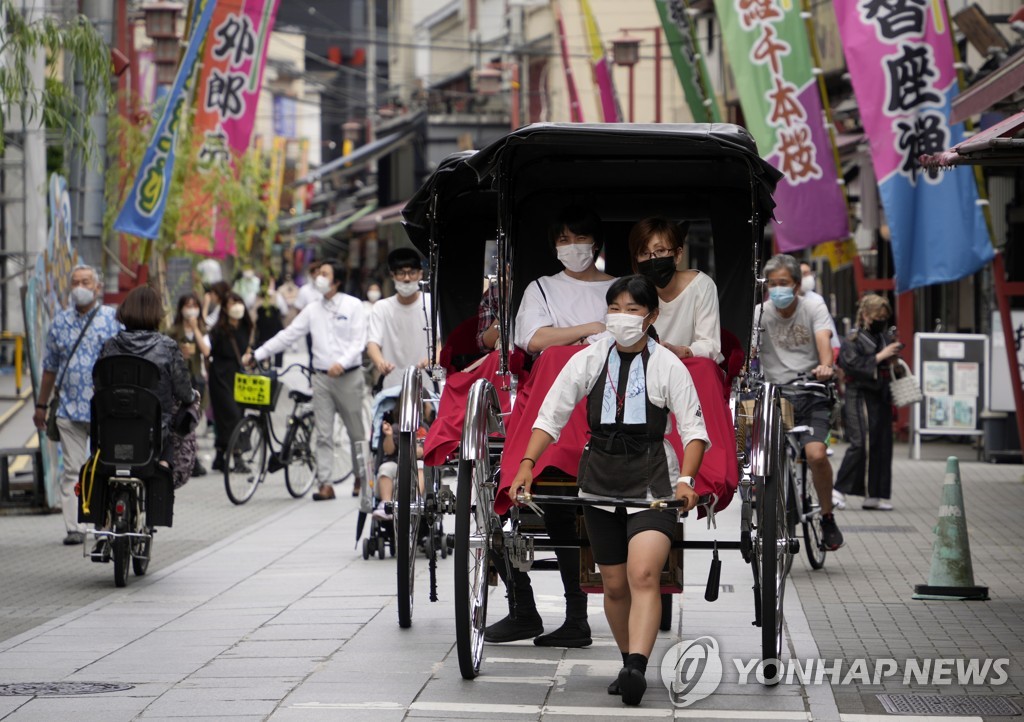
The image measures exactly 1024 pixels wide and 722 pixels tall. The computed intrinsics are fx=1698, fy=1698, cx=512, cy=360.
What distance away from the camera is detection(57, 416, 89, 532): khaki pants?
485 inches

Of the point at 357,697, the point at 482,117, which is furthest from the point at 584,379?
the point at 482,117

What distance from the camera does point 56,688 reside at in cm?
732

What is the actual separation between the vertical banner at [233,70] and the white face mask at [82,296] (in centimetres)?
659

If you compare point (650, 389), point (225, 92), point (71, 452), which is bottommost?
point (71, 452)

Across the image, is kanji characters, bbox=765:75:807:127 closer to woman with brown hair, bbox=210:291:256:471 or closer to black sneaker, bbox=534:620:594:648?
woman with brown hair, bbox=210:291:256:471

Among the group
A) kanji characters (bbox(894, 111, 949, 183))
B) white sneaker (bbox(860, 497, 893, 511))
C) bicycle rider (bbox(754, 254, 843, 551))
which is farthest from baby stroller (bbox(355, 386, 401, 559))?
kanji characters (bbox(894, 111, 949, 183))

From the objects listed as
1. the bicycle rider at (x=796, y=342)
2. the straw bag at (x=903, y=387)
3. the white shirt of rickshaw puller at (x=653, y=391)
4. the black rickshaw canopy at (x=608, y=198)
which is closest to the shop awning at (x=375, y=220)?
the straw bag at (x=903, y=387)

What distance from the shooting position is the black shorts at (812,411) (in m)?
11.8

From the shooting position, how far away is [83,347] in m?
12.3

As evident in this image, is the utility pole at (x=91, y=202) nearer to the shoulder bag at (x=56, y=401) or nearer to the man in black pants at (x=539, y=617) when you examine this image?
the shoulder bag at (x=56, y=401)

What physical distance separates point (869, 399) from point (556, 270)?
20.9ft

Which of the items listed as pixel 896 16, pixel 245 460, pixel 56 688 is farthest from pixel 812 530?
pixel 245 460

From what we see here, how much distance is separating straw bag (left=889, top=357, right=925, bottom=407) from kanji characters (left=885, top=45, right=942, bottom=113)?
109 inches

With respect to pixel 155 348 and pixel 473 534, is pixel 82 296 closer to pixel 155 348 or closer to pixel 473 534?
pixel 155 348
